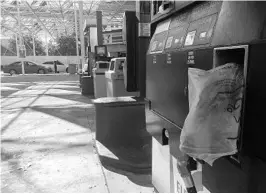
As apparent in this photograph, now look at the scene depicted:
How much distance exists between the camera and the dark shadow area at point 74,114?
4.65 metres

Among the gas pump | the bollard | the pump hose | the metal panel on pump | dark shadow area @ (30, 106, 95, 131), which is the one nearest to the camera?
the gas pump

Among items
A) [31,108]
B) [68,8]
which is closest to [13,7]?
[68,8]

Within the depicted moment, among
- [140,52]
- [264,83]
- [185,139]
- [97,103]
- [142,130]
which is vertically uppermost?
[140,52]

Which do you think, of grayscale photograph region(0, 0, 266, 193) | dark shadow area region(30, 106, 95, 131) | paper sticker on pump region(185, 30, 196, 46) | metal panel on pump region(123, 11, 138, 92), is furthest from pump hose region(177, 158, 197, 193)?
dark shadow area region(30, 106, 95, 131)

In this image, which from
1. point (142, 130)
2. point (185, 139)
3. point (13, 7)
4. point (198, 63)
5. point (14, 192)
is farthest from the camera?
point (13, 7)

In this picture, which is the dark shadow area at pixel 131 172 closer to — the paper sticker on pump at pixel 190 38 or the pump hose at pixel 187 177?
the pump hose at pixel 187 177

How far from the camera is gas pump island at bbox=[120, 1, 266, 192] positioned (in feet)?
2.20

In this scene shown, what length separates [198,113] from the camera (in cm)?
74

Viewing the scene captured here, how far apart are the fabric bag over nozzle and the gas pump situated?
0.10 feet

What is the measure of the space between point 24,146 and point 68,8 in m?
19.1

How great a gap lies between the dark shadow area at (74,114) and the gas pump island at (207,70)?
3.06 m

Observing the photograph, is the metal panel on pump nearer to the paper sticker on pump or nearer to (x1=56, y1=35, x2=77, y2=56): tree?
the paper sticker on pump

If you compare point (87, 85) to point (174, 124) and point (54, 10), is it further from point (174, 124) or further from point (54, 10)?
point (54, 10)

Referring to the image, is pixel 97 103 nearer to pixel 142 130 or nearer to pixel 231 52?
pixel 142 130
